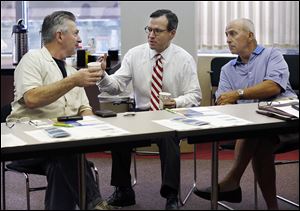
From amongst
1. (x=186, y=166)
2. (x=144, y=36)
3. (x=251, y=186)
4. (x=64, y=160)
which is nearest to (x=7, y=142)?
(x=64, y=160)

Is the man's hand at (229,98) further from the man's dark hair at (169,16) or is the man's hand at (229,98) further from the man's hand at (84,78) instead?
the man's hand at (84,78)

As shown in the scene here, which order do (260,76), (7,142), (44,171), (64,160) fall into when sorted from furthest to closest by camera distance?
(260,76) → (44,171) → (64,160) → (7,142)

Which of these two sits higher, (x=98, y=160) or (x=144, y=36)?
(x=144, y=36)

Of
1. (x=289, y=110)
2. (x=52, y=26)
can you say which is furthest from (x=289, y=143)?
(x=52, y=26)

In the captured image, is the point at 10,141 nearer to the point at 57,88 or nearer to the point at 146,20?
the point at 57,88

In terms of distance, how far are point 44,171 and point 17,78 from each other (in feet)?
1.89

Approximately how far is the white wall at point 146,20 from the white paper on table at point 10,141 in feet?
9.38

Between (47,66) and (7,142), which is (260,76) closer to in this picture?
(47,66)

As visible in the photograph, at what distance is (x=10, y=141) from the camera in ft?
8.60

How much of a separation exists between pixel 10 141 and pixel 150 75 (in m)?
Result: 1.84

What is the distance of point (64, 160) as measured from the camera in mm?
2949

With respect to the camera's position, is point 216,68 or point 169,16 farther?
point 216,68

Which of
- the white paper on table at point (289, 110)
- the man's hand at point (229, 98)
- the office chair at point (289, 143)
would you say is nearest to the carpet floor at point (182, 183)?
the office chair at point (289, 143)

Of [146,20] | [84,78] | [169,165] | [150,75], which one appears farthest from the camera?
[146,20]
